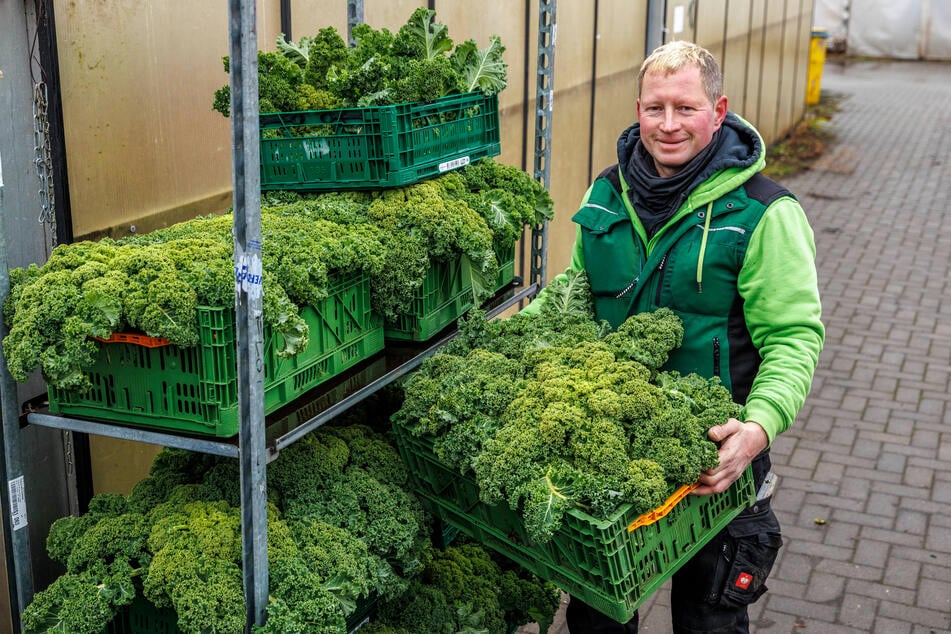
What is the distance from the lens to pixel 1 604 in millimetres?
3861

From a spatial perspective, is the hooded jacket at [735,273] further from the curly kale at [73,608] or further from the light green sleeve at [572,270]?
the curly kale at [73,608]

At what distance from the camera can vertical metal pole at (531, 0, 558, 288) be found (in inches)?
208

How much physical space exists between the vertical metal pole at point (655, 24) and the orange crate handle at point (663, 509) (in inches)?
293

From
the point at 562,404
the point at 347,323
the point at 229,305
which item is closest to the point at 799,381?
the point at 562,404

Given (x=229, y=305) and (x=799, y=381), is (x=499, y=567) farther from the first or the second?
(x=229, y=305)

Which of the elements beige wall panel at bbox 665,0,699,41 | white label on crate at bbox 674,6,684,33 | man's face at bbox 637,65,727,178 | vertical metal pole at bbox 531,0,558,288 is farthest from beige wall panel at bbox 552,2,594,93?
man's face at bbox 637,65,727,178

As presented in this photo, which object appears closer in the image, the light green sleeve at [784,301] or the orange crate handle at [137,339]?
the orange crate handle at [137,339]

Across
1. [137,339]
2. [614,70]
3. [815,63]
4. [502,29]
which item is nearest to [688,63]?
[137,339]

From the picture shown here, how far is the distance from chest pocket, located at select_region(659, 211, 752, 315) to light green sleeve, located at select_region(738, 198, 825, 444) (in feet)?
0.17

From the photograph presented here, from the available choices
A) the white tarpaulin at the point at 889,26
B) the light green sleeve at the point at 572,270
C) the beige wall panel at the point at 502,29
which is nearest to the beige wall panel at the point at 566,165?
the beige wall panel at the point at 502,29

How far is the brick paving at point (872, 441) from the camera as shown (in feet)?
18.1

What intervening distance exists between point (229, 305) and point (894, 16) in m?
29.9

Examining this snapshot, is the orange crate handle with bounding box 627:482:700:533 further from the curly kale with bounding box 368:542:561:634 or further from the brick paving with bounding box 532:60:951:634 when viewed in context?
the brick paving with bounding box 532:60:951:634

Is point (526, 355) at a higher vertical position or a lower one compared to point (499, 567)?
higher
